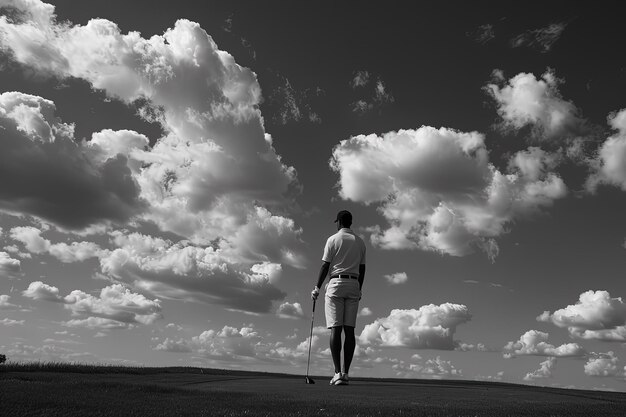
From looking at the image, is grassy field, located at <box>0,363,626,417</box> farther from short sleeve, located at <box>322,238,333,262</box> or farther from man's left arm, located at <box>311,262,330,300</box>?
short sleeve, located at <box>322,238,333,262</box>

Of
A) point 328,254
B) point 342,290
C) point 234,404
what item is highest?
point 328,254

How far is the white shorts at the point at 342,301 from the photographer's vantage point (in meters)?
11.2

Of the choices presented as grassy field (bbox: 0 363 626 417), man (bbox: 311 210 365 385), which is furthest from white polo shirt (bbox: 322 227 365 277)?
grassy field (bbox: 0 363 626 417)

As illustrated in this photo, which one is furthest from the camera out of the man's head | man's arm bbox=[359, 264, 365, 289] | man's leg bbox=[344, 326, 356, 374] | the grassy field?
the man's head

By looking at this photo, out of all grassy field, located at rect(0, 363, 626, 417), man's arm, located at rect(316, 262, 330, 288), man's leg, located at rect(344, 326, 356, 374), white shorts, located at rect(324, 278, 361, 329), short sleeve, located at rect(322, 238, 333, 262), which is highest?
short sleeve, located at rect(322, 238, 333, 262)

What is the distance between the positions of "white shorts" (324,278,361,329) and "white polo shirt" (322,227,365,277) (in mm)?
220

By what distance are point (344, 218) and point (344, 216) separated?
1.7 inches

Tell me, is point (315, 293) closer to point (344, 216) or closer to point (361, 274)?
point (361, 274)

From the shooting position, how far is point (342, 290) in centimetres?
1116

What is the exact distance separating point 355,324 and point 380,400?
2.30m

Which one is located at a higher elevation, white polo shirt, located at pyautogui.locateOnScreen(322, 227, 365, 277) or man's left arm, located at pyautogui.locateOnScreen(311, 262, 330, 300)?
white polo shirt, located at pyautogui.locateOnScreen(322, 227, 365, 277)

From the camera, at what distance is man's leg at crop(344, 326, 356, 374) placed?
1115 centimetres

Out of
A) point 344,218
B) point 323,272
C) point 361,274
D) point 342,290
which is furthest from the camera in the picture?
point 344,218

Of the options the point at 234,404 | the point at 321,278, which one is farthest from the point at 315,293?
the point at 234,404
